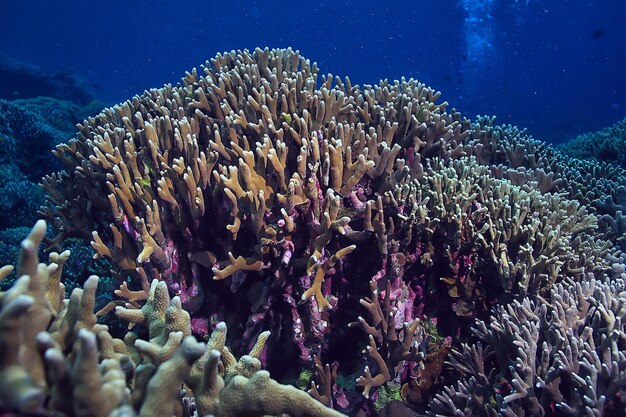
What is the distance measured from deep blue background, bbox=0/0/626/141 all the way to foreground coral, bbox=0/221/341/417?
29219 millimetres

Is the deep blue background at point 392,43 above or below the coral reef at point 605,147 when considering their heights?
above

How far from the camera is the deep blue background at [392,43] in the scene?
57.7 m

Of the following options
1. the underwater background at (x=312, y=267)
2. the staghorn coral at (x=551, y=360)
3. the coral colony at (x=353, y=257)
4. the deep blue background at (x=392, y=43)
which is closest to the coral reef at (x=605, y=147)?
the underwater background at (x=312, y=267)

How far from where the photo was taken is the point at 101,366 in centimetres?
166

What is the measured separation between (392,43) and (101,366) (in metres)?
125

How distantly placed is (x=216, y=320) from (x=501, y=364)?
2534 millimetres

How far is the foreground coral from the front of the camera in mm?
1273

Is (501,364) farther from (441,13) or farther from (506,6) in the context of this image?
(441,13)

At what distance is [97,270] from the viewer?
5.84m

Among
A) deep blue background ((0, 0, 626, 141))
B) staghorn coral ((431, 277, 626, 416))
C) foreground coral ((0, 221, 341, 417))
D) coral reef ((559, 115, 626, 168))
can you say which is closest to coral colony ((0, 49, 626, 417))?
staghorn coral ((431, 277, 626, 416))

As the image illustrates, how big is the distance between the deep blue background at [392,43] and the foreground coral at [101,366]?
2922 centimetres

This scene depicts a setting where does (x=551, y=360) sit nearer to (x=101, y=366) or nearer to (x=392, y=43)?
(x=101, y=366)

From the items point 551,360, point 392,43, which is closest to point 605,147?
point 551,360

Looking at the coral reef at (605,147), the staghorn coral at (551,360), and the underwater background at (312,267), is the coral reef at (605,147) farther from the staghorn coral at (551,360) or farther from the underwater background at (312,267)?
the staghorn coral at (551,360)
